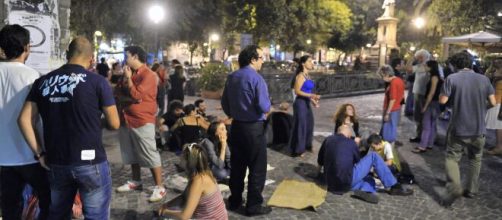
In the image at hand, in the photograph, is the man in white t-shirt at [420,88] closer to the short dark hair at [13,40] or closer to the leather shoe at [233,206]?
the leather shoe at [233,206]

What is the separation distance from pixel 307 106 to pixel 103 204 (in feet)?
15.1

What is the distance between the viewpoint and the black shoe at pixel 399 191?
17.8 ft

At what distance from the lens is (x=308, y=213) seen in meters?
4.79

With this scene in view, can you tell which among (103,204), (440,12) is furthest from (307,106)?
(440,12)

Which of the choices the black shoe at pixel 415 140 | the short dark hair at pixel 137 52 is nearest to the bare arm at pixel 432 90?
the black shoe at pixel 415 140

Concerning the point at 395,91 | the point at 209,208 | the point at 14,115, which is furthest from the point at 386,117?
the point at 14,115

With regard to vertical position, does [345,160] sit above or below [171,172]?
above

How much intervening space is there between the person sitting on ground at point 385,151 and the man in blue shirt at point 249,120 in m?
1.99

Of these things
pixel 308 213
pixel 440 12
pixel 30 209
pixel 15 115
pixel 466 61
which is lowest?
pixel 308 213

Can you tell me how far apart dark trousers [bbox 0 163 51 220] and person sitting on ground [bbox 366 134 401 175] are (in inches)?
164

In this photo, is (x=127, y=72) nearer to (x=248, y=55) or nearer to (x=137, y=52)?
(x=137, y=52)

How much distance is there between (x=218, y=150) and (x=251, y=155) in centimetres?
153

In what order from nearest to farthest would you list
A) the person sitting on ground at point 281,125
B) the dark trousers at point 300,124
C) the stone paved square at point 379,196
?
the stone paved square at point 379,196, the dark trousers at point 300,124, the person sitting on ground at point 281,125

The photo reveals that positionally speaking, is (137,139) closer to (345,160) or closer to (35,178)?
(35,178)
